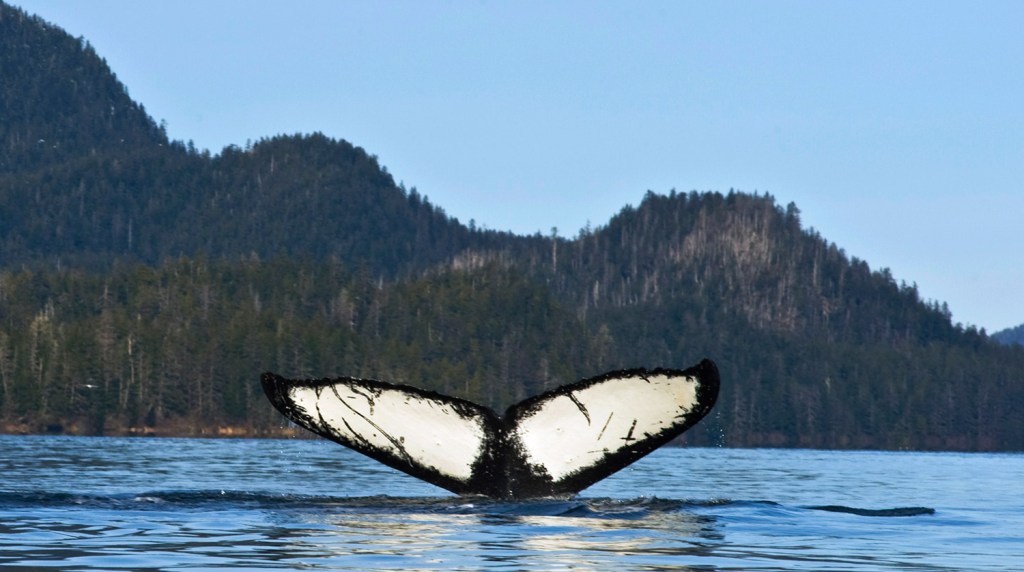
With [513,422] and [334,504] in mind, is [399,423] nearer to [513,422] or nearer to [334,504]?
[513,422]

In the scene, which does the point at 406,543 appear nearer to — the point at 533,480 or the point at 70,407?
the point at 533,480

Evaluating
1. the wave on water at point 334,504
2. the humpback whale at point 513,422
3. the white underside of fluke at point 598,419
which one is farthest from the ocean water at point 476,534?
the white underside of fluke at point 598,419

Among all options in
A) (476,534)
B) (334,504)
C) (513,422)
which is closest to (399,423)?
(513,422)

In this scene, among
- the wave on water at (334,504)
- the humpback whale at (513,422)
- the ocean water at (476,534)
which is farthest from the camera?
the wave on water at (334,504)

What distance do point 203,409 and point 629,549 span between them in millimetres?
176192

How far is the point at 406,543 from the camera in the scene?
648 inches

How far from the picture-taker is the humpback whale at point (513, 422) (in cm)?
1434

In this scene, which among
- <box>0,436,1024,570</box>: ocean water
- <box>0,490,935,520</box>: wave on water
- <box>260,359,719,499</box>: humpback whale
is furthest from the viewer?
<box>0,490,935,520</box>: wave on water

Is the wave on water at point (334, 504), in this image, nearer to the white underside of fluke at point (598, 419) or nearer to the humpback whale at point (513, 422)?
the humpback whale at point (513, 422)

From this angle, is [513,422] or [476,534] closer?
[513,422]

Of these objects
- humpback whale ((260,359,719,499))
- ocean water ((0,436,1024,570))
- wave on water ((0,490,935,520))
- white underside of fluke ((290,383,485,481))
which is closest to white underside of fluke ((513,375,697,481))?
humpback whale ((260,359,719,499))

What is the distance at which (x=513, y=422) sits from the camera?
14977mm

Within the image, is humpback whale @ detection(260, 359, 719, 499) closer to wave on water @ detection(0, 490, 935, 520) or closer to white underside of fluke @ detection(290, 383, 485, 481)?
white underside of fluke @ detection(290, 383, 485, 481)

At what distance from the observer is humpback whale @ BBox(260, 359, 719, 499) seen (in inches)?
565
